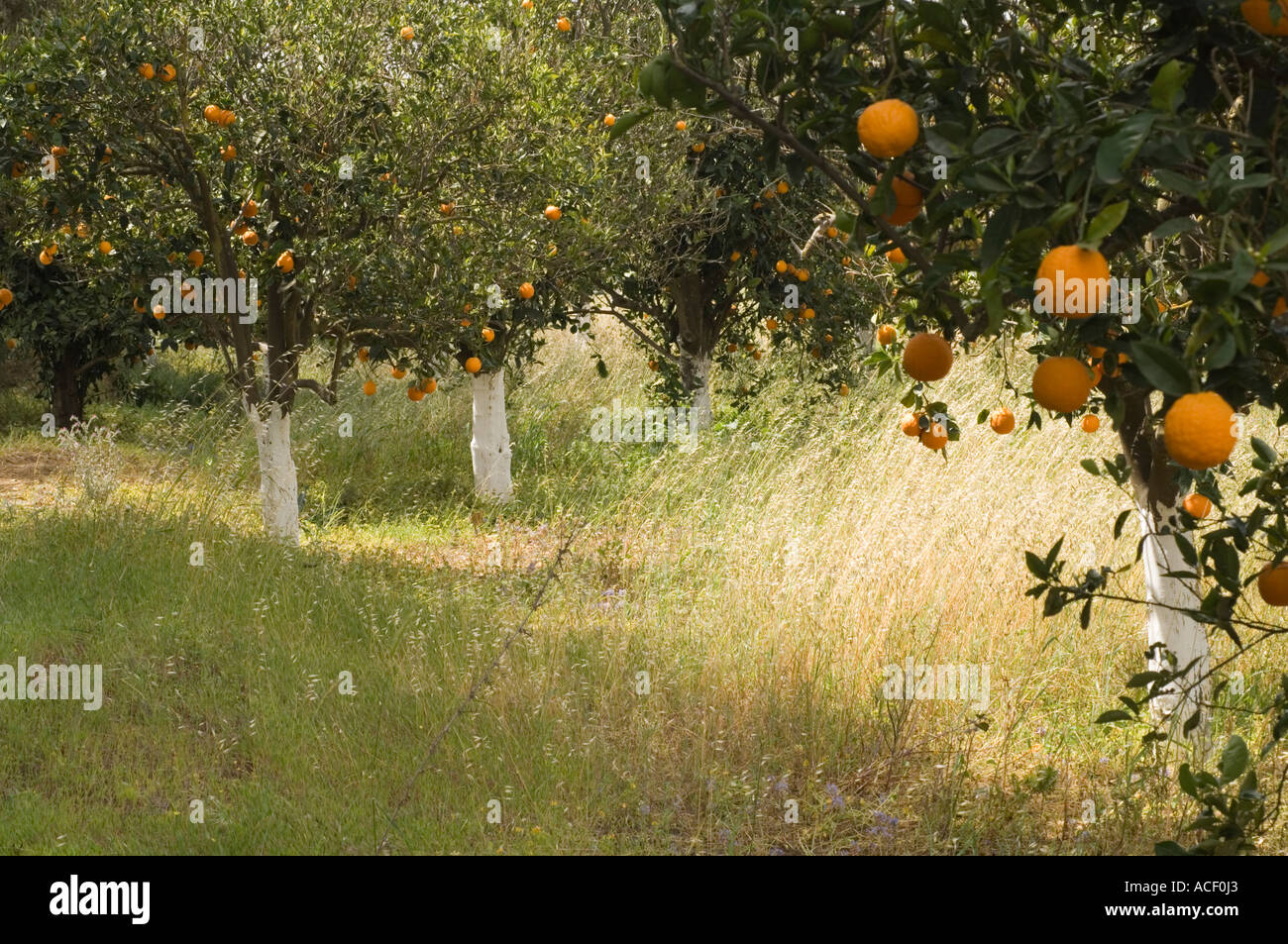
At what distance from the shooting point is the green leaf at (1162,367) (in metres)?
1.52

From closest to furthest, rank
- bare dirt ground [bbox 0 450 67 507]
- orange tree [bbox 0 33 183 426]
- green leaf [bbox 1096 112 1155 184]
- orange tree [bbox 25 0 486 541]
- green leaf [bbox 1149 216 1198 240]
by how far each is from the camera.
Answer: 1. green leaf [bbox 1096 112 1155 184]
2. green leaf [bbox 1149 216 1198 240]
3. orange tree [bbox 0 33 183 426]
4. orange tree [bbox 25 0 486 541]
5. bare dirt ground [bbox 0 450 67 507]

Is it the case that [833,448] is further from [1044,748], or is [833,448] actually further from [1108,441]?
[1044,748]

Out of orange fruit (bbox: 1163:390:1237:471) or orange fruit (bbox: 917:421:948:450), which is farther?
A: orange fruit (bbox: 917:421:948:450)

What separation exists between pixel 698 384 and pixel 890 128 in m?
8.09

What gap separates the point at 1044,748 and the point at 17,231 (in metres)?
5.60

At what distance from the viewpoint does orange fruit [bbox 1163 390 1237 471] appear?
4.81 ft

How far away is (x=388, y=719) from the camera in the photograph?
433 centimetres

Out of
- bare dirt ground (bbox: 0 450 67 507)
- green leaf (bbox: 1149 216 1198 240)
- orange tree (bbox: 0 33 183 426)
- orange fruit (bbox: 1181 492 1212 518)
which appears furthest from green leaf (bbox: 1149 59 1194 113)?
bare dirt ground (bbox: 0 450 67 507)

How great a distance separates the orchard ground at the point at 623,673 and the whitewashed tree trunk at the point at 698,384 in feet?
5.89

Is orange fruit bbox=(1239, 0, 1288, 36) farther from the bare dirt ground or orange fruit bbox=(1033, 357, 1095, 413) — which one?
the bare dirt ground

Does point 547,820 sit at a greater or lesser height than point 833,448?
lesser

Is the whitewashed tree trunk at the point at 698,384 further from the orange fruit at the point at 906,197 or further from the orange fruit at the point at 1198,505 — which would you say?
the orange fruit at the point at 906,197

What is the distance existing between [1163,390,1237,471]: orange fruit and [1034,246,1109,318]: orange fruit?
164 mm
